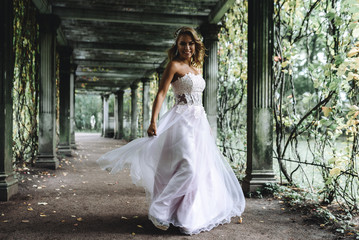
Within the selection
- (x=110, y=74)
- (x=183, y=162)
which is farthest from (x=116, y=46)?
(x=183, y=162)

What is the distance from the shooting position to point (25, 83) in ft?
22.6

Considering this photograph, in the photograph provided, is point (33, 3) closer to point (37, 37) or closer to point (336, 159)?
point (37, 37)

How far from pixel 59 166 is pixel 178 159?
578cm

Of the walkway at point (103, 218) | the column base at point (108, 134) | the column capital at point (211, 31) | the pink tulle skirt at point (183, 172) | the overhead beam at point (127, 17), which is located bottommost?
the walkway at point (103, 218)

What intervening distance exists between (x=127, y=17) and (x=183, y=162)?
5694 millimetres

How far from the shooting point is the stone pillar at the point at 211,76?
7387mm

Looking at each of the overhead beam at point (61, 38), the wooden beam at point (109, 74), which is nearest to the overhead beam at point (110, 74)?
the wooden beam at point (109, 74)

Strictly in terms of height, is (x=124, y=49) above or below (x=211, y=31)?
above

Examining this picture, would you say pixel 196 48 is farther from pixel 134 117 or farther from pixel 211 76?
pixel 134 117

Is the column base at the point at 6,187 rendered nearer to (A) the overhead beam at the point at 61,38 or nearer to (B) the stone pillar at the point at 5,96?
(B) the stone pillar at the point at 5,96

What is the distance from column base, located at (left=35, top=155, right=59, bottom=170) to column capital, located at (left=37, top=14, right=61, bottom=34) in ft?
10.1

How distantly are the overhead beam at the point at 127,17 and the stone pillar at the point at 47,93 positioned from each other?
1.09 ft

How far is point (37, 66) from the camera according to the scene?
7.50 m

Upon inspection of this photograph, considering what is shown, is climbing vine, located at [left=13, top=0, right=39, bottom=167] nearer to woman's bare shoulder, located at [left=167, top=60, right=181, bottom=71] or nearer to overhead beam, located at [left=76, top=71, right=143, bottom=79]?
woman's bare shoulder, located at [left=167, top=60, right=181, bottom=71]
